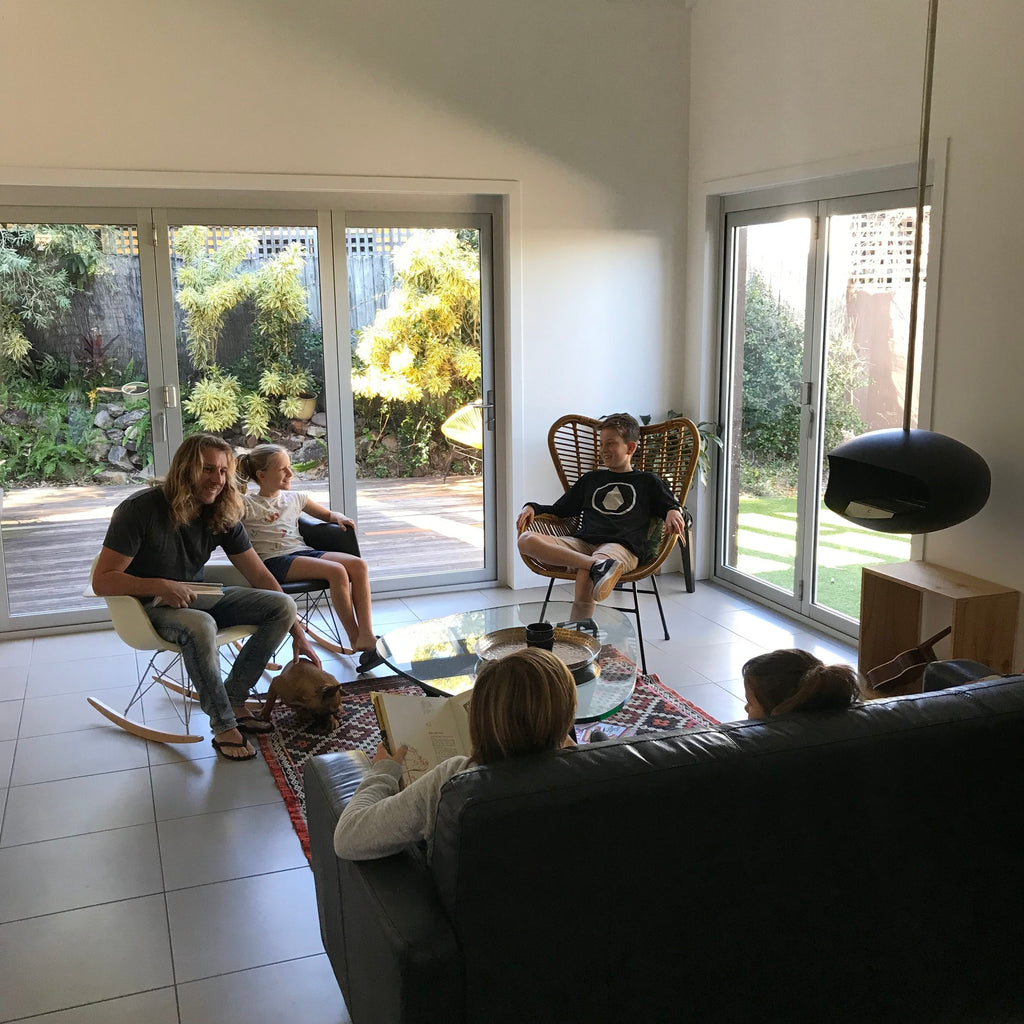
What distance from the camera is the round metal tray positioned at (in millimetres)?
3274

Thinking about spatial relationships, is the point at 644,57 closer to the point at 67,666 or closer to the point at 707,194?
the point at 707,194

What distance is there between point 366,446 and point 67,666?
1838 mm

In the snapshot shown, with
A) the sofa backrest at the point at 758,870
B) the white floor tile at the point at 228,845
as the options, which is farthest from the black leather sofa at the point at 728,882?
the white floor tile at the point at 228,845

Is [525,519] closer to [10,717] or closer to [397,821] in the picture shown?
[10,717]

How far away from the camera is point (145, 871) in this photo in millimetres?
2980

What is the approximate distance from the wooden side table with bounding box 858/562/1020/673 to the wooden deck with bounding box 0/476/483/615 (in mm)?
2443

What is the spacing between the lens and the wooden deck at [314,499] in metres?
5.10

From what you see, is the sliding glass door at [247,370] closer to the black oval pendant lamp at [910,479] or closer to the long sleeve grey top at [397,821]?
the black oval pendant lamp at [910,479]

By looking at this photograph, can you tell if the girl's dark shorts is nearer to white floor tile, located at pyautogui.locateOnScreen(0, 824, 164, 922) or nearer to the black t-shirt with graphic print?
the black t-shirt with graphic print

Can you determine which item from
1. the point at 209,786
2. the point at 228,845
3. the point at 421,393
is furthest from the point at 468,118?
the point at 228,845

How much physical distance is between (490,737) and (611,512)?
311 centimetres

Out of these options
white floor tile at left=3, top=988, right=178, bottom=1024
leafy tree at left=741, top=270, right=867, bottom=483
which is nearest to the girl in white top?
white floor tile at left=3, top=988, right=178, bottom=1024

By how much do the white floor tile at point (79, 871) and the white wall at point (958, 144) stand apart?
300cm

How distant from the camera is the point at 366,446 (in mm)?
5605
